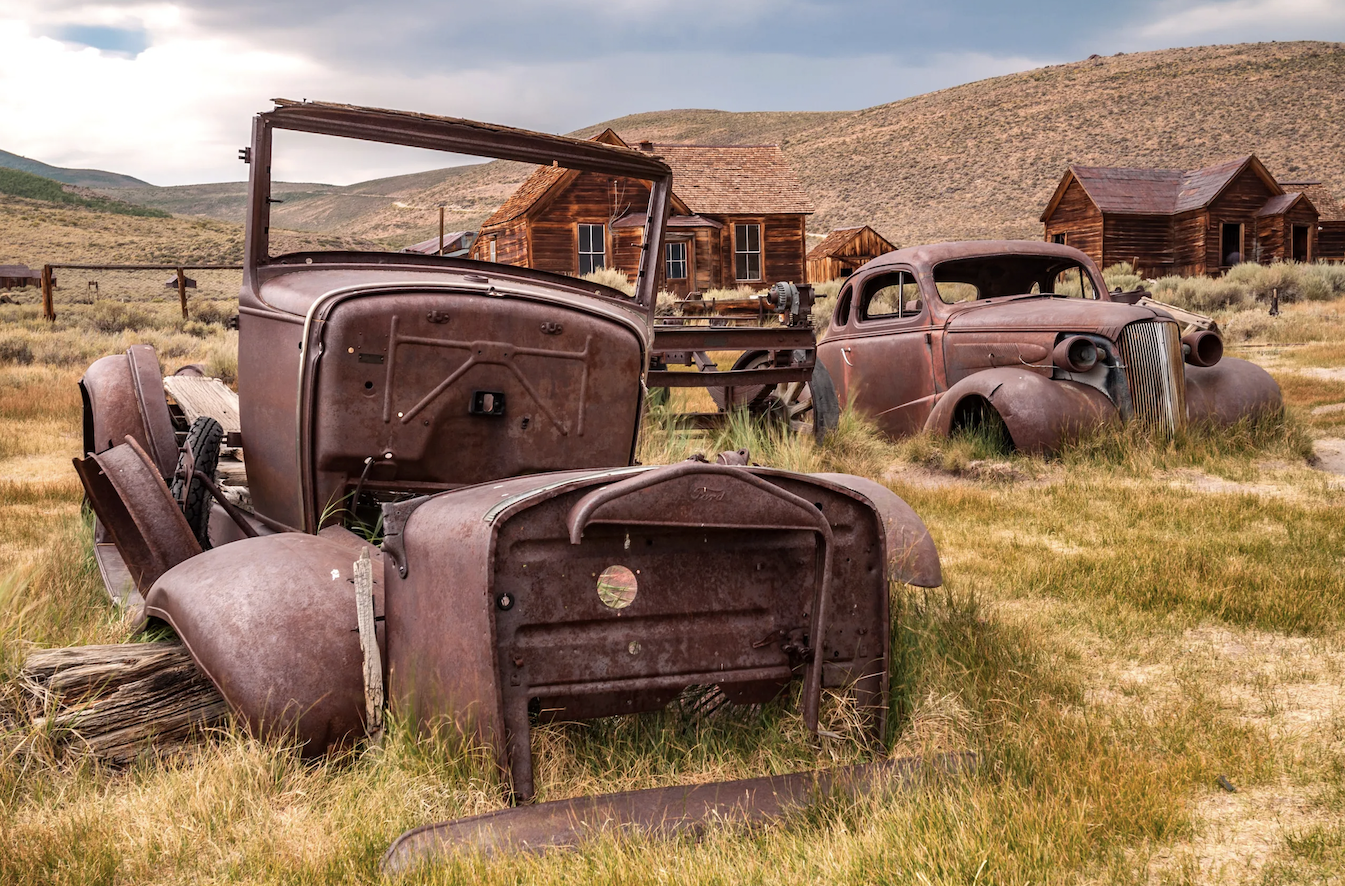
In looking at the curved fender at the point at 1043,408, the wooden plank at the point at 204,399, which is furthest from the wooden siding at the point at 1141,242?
the wooden plank at the point at 204,399

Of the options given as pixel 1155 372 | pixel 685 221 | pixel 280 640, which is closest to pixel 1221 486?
pixel 1155 372

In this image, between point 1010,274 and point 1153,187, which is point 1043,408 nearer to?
point 1010,274

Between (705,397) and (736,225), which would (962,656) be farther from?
(736,225)

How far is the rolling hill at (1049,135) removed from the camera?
59.0m

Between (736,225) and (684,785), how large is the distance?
31.0 m

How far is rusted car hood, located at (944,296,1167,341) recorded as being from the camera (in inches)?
298

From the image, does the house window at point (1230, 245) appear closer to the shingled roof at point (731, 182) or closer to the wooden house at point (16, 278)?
the shingled roof at point (731, 182)

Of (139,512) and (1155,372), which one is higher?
(1155,372)

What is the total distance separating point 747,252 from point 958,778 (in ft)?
102

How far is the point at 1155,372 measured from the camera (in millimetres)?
7578

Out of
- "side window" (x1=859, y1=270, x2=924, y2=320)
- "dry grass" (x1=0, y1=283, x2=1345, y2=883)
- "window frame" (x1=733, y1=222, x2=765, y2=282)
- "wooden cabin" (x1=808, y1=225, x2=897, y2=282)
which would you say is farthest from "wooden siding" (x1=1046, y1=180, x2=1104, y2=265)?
"dry grass" (x1=0, y1=283, x2=1345, y2=883)

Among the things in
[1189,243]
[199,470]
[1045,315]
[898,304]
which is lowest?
[199,470]

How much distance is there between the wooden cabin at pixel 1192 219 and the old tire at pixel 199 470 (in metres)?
36.7

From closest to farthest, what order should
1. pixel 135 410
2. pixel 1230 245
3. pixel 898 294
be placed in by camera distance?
pixel 135 410 < pixel 898 294 < pixel 1230 245
